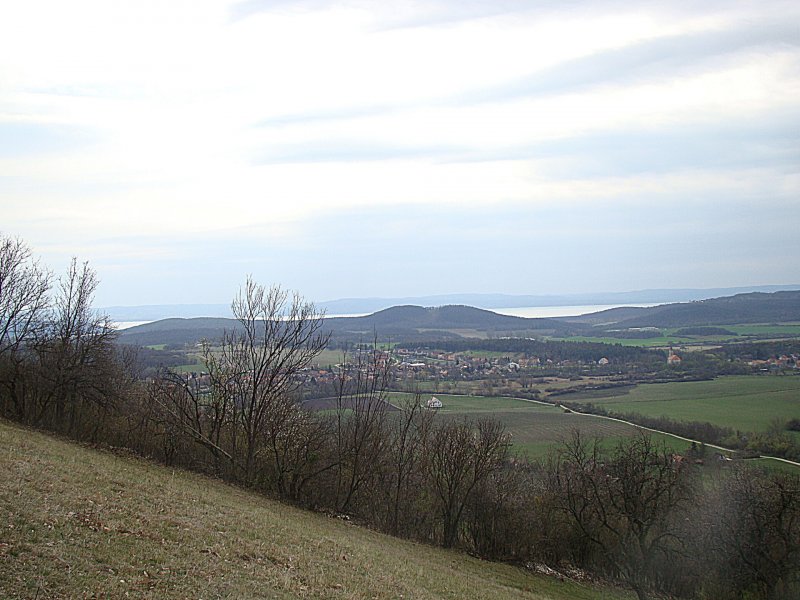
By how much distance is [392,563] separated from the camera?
1720 cm

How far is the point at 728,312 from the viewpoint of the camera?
9938 centimetres

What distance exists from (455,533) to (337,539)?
1281cm

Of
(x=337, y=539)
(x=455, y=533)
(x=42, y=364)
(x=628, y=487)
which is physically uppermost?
(x=42, y=364)

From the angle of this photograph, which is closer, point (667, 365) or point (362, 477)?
point (362, 477)

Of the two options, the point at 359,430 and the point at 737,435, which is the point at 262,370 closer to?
the point at 359,430

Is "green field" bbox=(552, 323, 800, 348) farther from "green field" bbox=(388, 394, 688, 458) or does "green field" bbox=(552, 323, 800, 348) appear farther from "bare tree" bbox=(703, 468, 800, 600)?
"bare tree" bbox=(703, 468, 800, 600)

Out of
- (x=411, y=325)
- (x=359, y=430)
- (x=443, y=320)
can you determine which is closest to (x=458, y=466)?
(x=359, y=430)

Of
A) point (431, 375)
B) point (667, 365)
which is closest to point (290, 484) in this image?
point (431, 375)

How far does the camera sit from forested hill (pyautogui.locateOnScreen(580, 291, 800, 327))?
9162 centimetres

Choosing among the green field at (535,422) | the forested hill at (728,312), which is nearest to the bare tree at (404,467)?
the green field at (535,422)

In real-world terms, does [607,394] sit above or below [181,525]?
below

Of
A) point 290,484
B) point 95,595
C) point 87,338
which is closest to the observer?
point 95,595

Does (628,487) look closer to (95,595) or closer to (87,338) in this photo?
(95,595)

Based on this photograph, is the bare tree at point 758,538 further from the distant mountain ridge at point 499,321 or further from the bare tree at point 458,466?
the distant mountain ridge at point 499,321
